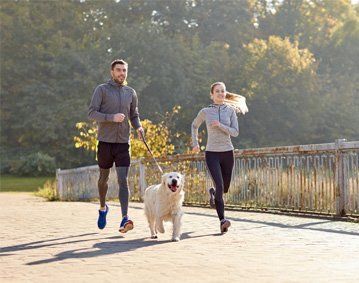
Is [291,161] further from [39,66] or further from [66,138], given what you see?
[39,66]

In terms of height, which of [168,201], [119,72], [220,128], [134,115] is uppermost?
[119,72]

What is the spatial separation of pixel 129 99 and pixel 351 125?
49446 millimetres

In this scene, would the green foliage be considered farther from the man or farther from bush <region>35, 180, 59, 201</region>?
the man

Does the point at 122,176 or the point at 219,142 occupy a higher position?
the point at 219,142

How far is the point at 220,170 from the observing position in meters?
10.4

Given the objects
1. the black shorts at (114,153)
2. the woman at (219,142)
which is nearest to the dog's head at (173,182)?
the black shorts at (114,153)

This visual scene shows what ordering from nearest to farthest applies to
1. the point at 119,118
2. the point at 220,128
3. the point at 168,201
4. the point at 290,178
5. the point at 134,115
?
the point at 168,201 < the point at 119,118 < the point at 220,128 < the point at 134,115 < the point at 290,178

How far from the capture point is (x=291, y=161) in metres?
13.6

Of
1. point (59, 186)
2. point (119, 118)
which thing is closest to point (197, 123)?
point (119, 118)

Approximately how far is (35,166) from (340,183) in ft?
119

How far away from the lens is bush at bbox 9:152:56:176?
1841 inches

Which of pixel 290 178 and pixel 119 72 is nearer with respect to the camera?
pixel 119 72

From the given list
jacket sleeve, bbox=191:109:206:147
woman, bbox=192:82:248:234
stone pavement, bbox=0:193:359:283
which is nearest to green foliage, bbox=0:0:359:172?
stone pavement, bbox=0:193:359:283

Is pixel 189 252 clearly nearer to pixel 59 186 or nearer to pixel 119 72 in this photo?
pixel 119 72
